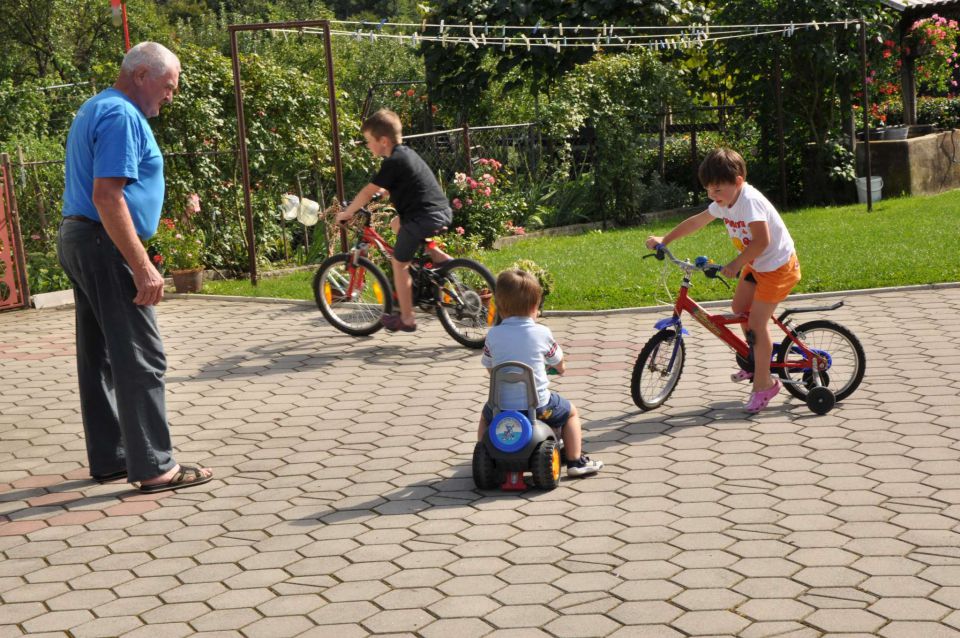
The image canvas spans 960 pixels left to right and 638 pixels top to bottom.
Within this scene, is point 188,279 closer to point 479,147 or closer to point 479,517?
point 479,147

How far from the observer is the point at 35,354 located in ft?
31.7

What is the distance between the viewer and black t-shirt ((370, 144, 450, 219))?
28.4 ft

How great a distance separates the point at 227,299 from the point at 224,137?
2.77 metres

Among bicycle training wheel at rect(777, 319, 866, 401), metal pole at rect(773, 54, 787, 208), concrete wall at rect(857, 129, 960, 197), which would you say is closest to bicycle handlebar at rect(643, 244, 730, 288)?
bicycle training wheel at rect(777, 319, 866, 401)

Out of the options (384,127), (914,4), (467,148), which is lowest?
(384,127)

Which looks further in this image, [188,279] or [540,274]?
[188,279]

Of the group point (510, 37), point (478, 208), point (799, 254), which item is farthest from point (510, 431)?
point (510, 37)

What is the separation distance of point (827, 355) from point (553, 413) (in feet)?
6.39

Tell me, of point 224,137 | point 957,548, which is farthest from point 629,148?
point 957,548

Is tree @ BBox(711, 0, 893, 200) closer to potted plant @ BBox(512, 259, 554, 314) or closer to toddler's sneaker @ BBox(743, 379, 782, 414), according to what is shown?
potted plant @ BBox(512, 259, 554, 314)

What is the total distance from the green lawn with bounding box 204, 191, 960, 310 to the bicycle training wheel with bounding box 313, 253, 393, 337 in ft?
5.54

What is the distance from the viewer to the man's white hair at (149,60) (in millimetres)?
5707

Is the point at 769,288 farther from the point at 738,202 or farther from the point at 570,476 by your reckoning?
the point at 570,476

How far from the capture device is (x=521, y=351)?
5.69m
